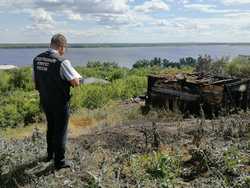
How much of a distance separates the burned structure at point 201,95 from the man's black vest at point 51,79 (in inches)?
267

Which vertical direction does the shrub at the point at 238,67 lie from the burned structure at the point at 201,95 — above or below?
below

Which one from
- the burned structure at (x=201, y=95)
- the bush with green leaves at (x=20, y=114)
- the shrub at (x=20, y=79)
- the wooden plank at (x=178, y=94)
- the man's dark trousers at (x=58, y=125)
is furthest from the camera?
the shrub at (x=20, y=79)

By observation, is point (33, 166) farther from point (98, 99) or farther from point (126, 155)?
point (98, 99)

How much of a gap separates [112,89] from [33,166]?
562 inches

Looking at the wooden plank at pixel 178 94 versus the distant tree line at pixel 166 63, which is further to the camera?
the distant tree line at pixel 166 63

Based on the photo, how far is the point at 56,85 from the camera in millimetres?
5641

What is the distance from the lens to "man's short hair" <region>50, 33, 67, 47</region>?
18.3ft

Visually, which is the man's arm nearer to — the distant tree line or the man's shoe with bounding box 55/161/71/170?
the man's shoe with bounding box 55/161/71/170

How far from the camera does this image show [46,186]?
5.16m

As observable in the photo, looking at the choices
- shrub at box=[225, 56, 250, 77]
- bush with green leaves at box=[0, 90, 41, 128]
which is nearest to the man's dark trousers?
bush with green leaves at box=[0, 90, 41, 128]

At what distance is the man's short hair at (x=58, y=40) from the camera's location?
558 cm

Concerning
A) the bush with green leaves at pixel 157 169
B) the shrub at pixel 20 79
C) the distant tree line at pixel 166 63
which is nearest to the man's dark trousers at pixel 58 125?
the bush with green leaves at pixel 157 169

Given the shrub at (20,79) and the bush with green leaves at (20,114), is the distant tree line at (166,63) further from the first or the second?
the bush with green leaves at (20,114)

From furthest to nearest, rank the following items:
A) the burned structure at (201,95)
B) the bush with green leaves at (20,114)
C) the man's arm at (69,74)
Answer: the bush with green leaves at (20,114) < the burned structure at (201,95) < the man's arm at (69,74)
